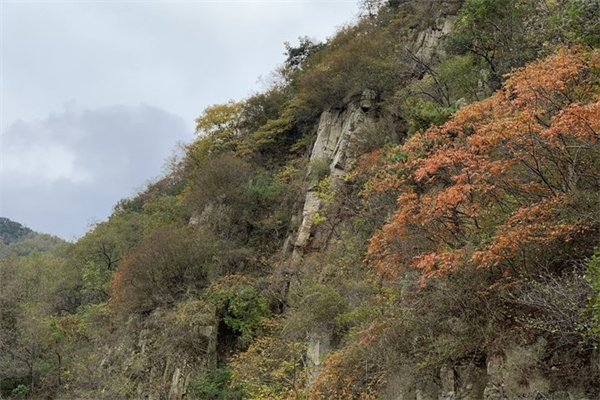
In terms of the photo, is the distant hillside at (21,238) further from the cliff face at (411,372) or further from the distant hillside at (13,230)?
the cliff face at (411,372)

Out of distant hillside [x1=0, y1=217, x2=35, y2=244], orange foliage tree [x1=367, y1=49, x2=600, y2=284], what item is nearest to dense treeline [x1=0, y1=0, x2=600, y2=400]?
orange foliage tree [x1=367, y1=49, x2=600, y2=284]

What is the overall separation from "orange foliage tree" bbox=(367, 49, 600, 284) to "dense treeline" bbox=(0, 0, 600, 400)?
0.13ft

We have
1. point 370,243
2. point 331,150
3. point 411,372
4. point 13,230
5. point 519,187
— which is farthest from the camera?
point 13,230

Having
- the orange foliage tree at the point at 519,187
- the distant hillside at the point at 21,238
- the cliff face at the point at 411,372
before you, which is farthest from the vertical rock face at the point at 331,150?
the distant hillside at the point at 21,238

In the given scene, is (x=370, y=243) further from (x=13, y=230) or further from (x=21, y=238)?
(x=13, y=230)

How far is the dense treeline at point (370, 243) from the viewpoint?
632cm

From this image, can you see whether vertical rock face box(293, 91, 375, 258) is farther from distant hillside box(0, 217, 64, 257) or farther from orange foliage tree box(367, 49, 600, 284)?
distant hillside box(0, 217, 64, 257)

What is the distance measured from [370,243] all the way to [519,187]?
5.02 m

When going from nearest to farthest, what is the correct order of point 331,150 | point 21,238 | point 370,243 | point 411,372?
point 411,372 → point 370,243 → point 331,150 → point 21,238

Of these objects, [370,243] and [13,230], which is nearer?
[370,243]

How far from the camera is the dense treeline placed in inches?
249

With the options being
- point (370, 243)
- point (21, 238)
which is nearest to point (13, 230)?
point (21, 238)

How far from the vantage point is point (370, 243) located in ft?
38.4

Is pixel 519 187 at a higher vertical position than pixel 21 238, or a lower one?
lower
